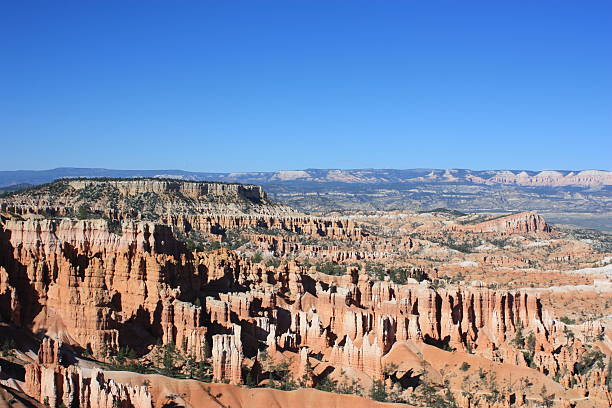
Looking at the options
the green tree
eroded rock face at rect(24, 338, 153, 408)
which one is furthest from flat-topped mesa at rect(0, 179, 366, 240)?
eroded rock face at rect(24, 338, 153, 408)

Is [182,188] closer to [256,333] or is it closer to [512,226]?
[512,226]

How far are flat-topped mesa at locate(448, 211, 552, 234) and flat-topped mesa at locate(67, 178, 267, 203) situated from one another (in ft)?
159

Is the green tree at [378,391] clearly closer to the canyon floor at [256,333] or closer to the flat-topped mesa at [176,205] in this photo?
the canyon floor at [256,333]

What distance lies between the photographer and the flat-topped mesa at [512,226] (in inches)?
7456

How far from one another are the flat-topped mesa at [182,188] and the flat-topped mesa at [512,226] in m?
48.5

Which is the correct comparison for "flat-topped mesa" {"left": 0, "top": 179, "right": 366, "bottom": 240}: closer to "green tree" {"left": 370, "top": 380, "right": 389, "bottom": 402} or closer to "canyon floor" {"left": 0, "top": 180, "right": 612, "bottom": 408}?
"canyon floor" {"left": 0, "top": 180, "right": 612, "bottom": 408}

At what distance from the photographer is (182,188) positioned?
554ft

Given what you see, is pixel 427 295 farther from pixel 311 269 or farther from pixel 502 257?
pixel 502 257

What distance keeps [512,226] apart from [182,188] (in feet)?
244

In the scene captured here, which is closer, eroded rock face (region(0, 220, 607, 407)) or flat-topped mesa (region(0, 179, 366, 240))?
eroded rock face (region(0, 220, 607, 407))

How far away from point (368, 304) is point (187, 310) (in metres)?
22.9

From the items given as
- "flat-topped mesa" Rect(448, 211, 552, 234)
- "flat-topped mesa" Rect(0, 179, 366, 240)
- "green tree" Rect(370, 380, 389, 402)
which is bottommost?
"green tree" Rect(370, 380, 389, 402)

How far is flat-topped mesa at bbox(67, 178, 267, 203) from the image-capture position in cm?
15411

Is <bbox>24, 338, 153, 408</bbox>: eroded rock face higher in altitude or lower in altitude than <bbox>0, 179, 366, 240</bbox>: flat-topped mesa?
lower
